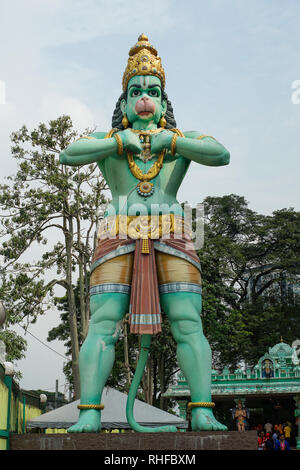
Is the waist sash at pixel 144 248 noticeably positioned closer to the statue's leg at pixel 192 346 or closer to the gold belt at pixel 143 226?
the gold belt at pixel 143 226

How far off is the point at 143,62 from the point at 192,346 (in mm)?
2816

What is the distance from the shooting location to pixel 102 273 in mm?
4945

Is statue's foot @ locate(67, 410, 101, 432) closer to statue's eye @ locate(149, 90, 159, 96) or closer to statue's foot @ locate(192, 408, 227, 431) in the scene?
statue's foot @ locate(192, 408, 227, 431)

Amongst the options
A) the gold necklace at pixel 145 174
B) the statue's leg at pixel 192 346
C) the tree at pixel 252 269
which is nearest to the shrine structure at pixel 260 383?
the tree at pixel 252 269

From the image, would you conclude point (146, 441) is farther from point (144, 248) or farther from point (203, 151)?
point (203, 151)

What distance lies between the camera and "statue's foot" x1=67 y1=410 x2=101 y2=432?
4.38 m

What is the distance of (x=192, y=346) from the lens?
4.74 m

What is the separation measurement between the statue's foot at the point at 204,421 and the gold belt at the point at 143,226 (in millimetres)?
1569

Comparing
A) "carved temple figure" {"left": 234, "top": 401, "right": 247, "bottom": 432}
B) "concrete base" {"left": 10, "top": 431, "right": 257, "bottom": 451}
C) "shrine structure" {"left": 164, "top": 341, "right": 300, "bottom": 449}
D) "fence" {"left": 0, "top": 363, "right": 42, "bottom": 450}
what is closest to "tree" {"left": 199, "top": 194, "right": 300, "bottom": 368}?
"shrine structure" {"left": 164, "top": 341, "right": 300, "bottom": 449}

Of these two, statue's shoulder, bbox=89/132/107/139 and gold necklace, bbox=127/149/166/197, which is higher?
statue's shoulder, bbox=89/132/107/139

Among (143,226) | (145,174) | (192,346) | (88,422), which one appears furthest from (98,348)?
(145,174)

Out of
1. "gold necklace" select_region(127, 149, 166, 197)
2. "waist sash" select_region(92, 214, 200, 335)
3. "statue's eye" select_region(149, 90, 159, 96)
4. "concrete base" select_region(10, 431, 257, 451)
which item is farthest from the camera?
"statue's eye" select_region(149, 90, 159, 96)

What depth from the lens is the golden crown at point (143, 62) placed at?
17.8 ft

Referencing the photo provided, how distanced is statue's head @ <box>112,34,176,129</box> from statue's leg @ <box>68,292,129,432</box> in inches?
71.7
